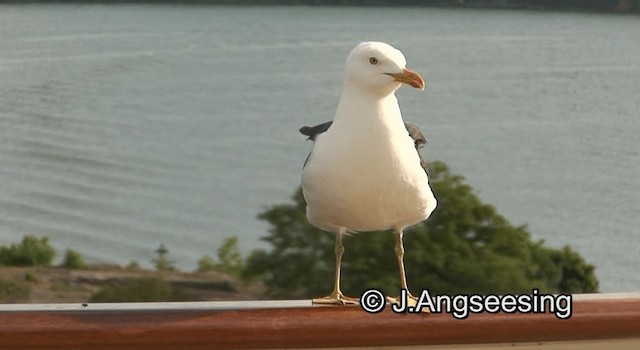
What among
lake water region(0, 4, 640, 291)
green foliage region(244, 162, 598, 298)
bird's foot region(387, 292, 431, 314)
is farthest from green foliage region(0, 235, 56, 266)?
bird's foot region(387, 292, 431, 314)

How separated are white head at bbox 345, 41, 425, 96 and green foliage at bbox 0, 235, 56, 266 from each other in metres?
2.98

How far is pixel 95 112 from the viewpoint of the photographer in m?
7.58

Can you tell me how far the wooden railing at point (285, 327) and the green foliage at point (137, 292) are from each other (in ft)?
5.53

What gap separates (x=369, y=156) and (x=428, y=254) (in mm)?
1868

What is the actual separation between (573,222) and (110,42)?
190 inches

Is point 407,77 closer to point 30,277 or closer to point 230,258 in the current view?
point 30,277

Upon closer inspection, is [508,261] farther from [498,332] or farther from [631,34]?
[631,34]

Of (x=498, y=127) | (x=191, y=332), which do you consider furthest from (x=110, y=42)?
(x=191, y=332)

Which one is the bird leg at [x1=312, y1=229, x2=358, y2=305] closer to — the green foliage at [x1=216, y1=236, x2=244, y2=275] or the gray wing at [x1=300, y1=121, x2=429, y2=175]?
the gray wing at [x1=300, y1=121, x2=429, y2=175]

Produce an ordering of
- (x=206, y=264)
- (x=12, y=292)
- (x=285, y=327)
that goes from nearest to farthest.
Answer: (x=285, y=327)
(x=12, y=292)
(x=206, y=264)

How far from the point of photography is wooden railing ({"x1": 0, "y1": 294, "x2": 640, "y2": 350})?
4.02ft

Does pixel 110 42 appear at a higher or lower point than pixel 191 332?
higher

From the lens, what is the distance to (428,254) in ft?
10.3

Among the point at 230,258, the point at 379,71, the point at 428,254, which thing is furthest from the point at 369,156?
the point at 230,258
